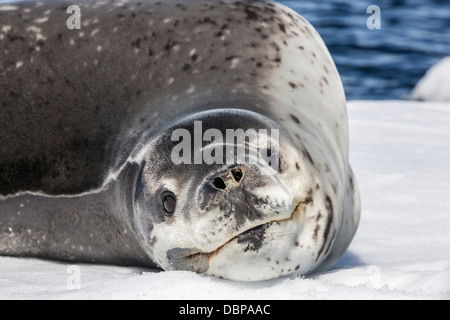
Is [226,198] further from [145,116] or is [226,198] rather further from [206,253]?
[145,116]

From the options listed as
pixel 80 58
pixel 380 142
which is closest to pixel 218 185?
pixel 80 58

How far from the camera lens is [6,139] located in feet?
11.8

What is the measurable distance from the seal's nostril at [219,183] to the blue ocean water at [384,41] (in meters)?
7.52

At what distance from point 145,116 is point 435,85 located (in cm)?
597

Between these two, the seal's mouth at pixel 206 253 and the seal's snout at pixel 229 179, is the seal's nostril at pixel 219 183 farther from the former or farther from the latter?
the seal's mouth at pixel 206 253

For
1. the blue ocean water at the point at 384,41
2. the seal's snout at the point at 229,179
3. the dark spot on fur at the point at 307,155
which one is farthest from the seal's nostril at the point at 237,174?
the blue ocean water at the point at 384,41

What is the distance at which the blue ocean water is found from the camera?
422 inches

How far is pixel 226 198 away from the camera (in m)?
2.64

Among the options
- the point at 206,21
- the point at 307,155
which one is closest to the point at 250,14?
the point at 206,21

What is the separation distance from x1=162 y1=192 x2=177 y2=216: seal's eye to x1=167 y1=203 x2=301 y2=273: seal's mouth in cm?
13
